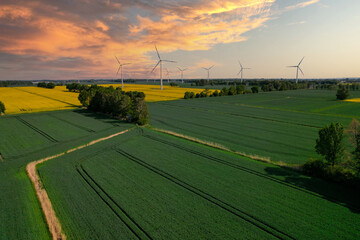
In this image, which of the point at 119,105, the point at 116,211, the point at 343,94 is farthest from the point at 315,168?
the point at 343,94

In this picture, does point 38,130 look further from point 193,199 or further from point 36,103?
point 36,103

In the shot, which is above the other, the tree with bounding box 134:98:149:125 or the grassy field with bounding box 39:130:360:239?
the tree with bounding box 134:98:149:125

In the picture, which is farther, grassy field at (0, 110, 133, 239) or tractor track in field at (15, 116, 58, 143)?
tractor track in field at (15, 116, 58, 143)

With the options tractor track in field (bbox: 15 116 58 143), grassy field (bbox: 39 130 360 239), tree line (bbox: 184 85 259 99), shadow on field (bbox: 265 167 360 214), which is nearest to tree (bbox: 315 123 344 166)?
shadow on field (bbox: 265 167 360 214)

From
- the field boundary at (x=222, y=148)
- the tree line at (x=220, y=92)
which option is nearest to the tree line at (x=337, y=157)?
the field boundary at (x=222, y=148)

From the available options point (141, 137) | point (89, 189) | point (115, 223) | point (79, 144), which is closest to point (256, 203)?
point (115, 223)

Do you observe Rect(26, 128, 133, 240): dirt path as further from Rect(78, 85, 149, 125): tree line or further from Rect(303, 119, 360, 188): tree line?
Rect(303, 119, 360, 188): tree line
